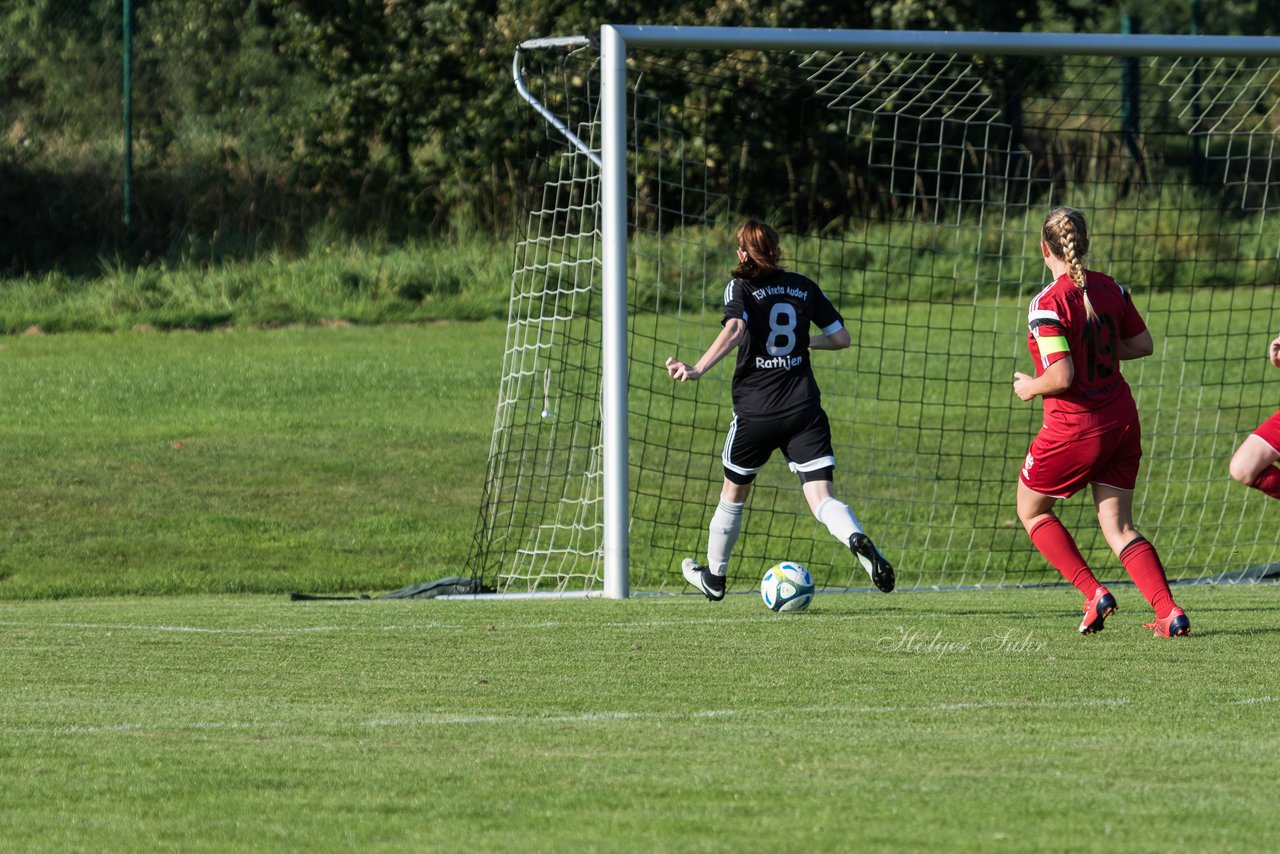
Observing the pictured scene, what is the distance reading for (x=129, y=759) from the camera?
16.5 ft

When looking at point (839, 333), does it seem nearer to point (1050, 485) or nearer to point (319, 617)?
point (1050, 485)

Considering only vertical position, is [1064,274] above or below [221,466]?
above

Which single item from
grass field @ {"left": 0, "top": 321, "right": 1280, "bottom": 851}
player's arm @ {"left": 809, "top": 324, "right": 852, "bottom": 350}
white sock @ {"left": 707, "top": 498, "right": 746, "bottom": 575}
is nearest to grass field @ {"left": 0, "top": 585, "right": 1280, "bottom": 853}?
grass field @ {"left": 0, "top": 321, "right": 1280, "bottom": 851}

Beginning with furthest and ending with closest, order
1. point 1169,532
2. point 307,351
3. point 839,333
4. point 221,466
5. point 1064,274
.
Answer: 1. point 307,351
2. point 221,466
3. point 1169,532
4. point 839,333
5. point 1064,274

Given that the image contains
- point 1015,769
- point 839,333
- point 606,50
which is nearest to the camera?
point 1015,769

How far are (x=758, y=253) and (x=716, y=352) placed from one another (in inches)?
24.6

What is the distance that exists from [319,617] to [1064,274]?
403 centimetres

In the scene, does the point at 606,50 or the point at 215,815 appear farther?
the point at 606,50

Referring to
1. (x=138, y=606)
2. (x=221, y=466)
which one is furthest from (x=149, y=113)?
(x=138, y=606)

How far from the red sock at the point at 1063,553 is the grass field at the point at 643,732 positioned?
27 cm

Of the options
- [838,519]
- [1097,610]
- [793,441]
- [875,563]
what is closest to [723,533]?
[793,441]

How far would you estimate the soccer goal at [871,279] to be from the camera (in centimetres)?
1068

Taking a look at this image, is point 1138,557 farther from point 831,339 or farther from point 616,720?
point 616,720

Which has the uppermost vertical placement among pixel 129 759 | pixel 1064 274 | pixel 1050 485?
pixel 1064 274
